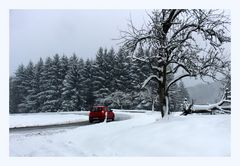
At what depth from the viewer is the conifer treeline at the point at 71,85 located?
43609mm

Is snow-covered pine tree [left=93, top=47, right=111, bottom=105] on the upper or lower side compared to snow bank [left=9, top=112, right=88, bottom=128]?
upper

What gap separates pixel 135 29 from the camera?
16.3m

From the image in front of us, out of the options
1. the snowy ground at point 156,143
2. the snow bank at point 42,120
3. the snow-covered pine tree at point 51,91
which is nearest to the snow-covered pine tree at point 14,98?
the snow-covered pine tree at point 51,91

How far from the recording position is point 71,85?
2141 inches

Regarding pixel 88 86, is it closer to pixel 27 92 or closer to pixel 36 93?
pixel 36 93

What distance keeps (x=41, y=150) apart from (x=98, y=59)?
41129mm

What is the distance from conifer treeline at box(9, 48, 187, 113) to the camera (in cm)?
4361

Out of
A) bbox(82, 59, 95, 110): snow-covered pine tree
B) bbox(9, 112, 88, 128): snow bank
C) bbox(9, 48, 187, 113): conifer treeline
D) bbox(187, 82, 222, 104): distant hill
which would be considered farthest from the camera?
bbox(82, 59, 95, 110): snow-covered pine tree

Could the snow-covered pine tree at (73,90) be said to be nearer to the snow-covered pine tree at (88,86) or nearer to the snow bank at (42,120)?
the snow-covered pine tree at (88,86)

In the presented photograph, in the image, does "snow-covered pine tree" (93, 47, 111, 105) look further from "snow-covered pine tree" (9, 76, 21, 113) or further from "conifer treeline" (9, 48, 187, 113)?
"snow-covered pine tree" (9, 76, 21, 113)

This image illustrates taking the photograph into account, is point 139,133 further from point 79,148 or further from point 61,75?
point 61,75

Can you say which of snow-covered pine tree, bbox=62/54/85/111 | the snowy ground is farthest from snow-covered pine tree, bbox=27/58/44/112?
the snowy ground

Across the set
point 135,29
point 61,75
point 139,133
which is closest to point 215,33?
point 135,29

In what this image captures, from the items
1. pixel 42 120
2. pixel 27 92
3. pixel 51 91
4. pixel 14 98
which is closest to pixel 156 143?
pixel 42 120
